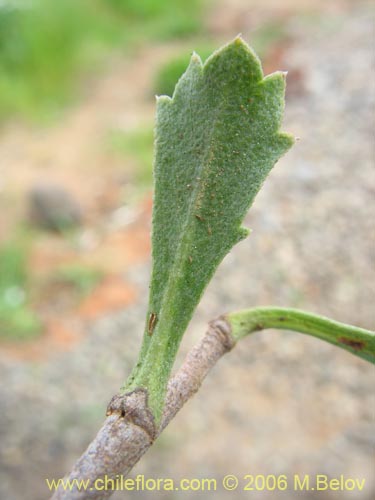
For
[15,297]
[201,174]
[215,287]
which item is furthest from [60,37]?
[201,174]

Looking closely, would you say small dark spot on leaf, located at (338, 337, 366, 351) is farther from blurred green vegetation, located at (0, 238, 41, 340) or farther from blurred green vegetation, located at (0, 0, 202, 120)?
blurred green vegetation, located at (0, 0, 202, 120)

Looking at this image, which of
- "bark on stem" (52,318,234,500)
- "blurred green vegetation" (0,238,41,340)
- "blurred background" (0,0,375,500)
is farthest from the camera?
"blurred green vegetation" (0,238,41,340)

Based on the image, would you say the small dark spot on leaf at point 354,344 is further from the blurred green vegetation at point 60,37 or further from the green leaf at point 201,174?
the blurred green vegetation at point 60,37

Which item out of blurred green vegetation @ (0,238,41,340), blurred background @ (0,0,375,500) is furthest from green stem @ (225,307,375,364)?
blurred green vegetation @ (0,238,41,340)

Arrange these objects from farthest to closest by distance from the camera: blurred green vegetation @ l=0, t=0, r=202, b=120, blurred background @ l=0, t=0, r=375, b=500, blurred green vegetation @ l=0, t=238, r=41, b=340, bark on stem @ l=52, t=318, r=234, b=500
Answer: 1. blurred green vegetation @ l=0, t=0, r=202, b=120
2. blurred green vegetation @ l=0, t=238, r=41, b=340
3. blurred background @ l=0, t=0, r=375, b=500
4. bark on stem @ l=52, t=318, r=234, b=500

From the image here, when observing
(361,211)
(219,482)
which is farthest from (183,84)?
(361,211)

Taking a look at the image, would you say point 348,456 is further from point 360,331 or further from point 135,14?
point 135,14
